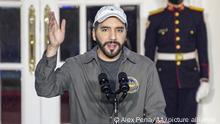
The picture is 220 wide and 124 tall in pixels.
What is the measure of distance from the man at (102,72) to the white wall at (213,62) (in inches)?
68.9

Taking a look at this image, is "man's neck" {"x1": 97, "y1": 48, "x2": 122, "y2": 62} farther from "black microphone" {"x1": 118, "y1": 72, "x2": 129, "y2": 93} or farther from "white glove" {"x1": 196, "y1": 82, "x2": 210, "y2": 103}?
"white glove" {"x1": 196, "y1": 82, "x2": 210, "y2": 103}

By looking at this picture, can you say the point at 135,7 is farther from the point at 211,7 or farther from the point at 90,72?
the point at 90,72

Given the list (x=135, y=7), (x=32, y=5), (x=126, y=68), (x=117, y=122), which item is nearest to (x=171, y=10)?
(x=135, y=7)

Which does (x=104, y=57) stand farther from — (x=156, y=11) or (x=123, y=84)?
(x=156, y=11)

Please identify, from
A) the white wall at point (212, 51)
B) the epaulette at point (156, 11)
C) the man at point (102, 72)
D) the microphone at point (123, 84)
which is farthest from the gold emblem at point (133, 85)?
the white wall at point (212, 51)

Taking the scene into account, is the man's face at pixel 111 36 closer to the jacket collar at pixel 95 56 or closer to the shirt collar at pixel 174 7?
the jacket collar at pixel 95 56

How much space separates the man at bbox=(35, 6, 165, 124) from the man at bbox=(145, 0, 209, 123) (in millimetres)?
1393

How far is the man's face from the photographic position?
83.6 inches

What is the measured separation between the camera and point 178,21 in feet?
12.0

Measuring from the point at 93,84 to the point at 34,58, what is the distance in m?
1.94

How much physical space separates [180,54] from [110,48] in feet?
5.31

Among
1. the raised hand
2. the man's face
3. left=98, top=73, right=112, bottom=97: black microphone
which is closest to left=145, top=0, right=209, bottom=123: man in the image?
the man's face

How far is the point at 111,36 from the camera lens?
2.13 metres

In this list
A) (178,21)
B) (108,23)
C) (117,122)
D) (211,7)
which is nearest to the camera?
(117,122)
